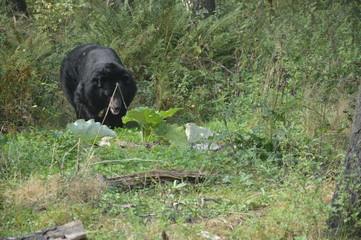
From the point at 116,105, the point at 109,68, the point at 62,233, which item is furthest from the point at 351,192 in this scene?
the point at 109,68

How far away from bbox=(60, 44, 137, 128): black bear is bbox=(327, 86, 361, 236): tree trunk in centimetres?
585

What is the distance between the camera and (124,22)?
43.2ft

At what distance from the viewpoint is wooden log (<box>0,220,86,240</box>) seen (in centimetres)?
408

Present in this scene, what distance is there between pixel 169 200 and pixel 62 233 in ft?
4.08

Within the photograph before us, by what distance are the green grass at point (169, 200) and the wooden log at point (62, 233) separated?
0.49 feet

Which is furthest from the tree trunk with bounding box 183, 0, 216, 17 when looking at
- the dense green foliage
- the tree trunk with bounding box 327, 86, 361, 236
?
the tree trunk with bounding box 327, 86, 361, 236

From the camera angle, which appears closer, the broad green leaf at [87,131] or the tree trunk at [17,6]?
the broad green leaf at [87,131]

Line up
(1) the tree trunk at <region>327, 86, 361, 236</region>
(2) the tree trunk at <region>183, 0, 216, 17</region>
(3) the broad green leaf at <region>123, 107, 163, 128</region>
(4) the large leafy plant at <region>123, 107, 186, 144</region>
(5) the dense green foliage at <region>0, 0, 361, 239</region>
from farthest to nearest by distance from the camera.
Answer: (2) the tree trunk at <region>183, 0, 216, 17</region> < (3) the broad green leaf at <region>123, 107, 163, 128</region> < (4) the large leafy plant at <region>123, 107, 186, 144</region> < (5) the dense green foliage at <region>0, 0, 361, 239</region> < (1) the tree trunk at <region>327, 86, 361, 236</region>

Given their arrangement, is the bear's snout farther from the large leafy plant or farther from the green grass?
the green grass

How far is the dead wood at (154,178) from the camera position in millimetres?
5590

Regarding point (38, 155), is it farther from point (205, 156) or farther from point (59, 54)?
point (59, 54)

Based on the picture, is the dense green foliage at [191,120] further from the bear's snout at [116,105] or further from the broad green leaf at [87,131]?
the bear's snout at [116,105]

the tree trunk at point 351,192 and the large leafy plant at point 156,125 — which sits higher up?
the tree trunk at point 351,192

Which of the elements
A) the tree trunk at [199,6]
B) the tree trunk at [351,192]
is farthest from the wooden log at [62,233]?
the tree trunk at [199,6]
